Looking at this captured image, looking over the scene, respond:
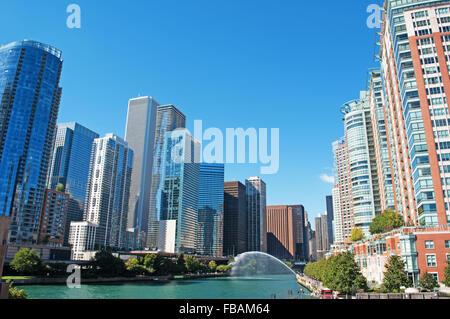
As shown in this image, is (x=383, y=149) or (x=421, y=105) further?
(x=383, y=149)

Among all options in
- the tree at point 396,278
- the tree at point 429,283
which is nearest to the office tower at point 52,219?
the tree at point 396,278

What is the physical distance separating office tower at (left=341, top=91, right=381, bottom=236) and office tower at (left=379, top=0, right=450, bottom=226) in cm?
4509

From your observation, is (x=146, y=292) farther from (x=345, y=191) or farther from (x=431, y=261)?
(x=345, y=191)

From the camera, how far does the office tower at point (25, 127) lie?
168 metres

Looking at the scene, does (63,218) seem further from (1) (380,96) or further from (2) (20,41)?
(1) (380,96)

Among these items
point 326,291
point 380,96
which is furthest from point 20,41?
point 326,291

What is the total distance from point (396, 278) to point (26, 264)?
339ft

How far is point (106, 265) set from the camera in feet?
413

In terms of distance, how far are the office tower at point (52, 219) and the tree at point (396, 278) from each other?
173m

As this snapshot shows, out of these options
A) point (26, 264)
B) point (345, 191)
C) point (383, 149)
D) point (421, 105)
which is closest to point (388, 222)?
point (421, 105)

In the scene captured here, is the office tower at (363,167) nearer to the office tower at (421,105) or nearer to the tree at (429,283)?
the office tower at (421,105)

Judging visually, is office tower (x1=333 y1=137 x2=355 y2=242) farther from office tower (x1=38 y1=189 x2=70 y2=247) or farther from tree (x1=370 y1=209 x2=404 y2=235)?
office tower (x1=38 y1=189 x2=70 y2=247)

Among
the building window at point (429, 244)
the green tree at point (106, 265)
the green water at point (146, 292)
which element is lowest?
the green water at point (146, 292)
